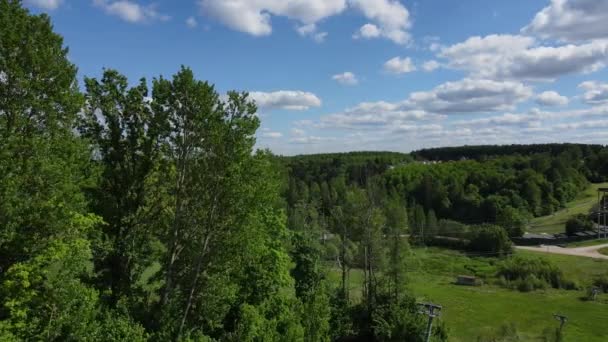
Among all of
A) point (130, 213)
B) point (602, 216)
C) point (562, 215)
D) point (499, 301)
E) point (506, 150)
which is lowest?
point (499, 301)

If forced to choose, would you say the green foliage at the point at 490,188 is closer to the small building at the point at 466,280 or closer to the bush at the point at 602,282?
the bush at the point at 602,282

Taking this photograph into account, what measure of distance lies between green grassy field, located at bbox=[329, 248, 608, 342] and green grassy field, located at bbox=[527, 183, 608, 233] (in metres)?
22.6

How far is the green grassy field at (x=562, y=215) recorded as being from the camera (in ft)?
280

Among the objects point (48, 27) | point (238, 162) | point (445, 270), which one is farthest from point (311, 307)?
point (445, 270)

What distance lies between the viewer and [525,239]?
260ft

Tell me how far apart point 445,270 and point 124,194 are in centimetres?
5367

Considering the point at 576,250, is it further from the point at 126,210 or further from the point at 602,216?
the point at 126,210

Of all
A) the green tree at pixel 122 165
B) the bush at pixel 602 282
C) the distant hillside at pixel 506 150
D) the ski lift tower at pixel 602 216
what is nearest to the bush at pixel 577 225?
the ski lift tower at pixel 602 216

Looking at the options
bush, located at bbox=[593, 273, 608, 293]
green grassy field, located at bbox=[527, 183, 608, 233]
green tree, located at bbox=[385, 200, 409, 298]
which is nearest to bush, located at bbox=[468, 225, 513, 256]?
green grassy field, located at bbox=[527, 183, 608, 233]

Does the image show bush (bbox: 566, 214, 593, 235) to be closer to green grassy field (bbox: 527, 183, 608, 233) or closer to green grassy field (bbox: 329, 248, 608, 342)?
green grassy field (bbox: 527, 183, 608, 233)

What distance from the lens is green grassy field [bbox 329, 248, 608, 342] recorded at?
1430 inches

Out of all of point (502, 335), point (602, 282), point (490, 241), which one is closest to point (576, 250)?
point (490, 241)

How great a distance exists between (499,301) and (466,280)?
312 inches

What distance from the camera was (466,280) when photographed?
179 feet
